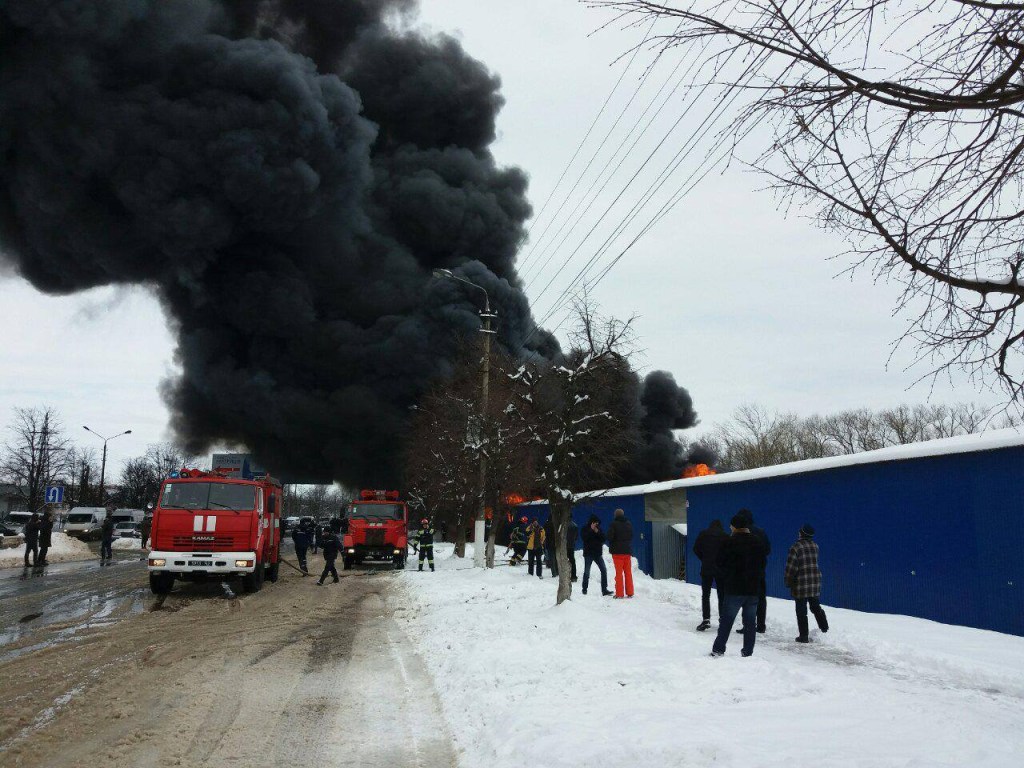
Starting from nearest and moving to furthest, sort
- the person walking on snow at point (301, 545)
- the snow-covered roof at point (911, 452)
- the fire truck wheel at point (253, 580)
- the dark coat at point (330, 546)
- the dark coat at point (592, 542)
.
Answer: the snow-covered roof at point (911, 452)
the dark coat at point (592, 542)
the fire truck wheel at point (253, 580)
the dark coat at point (330, 546)
the person walking on snow at point (301, 545)

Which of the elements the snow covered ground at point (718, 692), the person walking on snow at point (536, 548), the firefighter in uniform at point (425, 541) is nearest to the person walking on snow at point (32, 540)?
the firefighter in uniform at point (425, 541)

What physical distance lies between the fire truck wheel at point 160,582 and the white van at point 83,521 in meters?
31.3

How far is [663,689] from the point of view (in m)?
6.58

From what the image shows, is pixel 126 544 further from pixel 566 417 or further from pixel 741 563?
pixel 741 563

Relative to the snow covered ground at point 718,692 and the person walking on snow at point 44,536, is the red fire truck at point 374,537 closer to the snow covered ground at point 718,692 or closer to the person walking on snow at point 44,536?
the person walking on snow at point 44,536

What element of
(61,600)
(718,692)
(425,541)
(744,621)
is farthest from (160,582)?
(718,692)

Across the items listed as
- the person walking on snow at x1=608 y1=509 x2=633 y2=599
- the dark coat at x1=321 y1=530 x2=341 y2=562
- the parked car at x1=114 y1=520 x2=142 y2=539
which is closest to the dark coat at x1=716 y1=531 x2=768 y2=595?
the person walking on snow at x1=608 y1=509 x2=633 y2=599

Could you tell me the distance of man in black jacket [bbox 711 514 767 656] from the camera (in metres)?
8.03

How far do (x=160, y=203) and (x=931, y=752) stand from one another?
3784cm

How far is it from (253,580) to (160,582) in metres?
1.77

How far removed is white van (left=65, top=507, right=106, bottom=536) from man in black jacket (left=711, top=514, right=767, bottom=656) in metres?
43.0

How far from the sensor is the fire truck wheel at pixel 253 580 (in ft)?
54.5

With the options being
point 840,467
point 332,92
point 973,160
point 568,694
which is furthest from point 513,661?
point 332,92

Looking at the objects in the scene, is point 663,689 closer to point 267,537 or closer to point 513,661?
point 513,661
